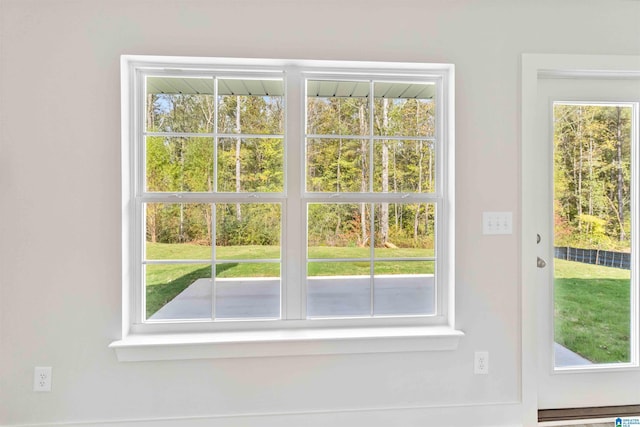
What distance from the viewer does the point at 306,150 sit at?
1.89 metres

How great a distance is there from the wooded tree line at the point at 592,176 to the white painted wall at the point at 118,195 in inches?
13.3

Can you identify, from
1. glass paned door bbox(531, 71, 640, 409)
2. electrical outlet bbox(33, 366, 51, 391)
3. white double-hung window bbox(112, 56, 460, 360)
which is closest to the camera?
electrical outlet bbox(33, 366, 51, 391)

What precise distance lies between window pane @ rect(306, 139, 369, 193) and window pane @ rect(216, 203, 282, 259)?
11.4 inches

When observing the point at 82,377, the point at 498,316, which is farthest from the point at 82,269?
the point at 498,316

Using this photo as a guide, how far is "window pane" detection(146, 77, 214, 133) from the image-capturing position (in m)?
1.86

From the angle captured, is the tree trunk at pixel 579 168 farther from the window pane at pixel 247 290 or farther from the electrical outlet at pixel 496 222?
the window pane at pixel 247 290

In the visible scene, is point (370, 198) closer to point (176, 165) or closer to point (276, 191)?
point (276, 191)

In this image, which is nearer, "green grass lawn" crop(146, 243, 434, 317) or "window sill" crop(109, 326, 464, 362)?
"window sill" crop(109, 326, 464, 362)

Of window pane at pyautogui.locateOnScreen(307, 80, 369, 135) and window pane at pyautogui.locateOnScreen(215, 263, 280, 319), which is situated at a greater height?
window pane at pyautogui.locateOnScreen(307, 80, 369, 135)

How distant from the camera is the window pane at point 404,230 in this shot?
76.5 inches

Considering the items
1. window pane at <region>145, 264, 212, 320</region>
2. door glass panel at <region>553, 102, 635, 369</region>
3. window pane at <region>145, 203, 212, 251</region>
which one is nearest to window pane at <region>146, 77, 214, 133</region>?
window pane at <region>145, 203, 212, 251</region>

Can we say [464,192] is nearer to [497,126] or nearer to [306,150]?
[497,126]

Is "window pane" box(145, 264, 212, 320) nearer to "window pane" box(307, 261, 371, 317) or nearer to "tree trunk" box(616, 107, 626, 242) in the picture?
"window pane" box(307, 261, 371, 317)

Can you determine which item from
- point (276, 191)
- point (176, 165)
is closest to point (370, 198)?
point (276, 191)
